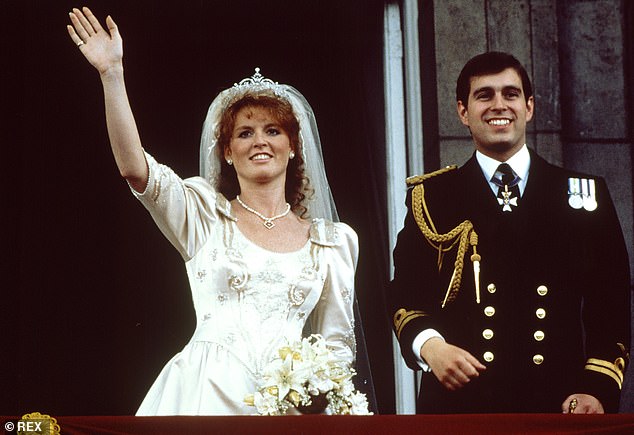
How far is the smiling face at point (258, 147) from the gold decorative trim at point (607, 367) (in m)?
1.40

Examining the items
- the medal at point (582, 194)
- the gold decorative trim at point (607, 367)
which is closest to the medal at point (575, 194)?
the medal at point (582, 194)

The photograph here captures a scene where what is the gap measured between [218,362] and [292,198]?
0.77 m

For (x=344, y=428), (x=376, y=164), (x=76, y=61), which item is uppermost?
(x=76, y=61)

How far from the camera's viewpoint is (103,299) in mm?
5984

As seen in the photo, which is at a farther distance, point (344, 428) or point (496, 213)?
point (496, 213)

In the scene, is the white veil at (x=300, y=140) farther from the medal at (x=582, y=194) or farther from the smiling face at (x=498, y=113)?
the medal at (x=582, y=194)

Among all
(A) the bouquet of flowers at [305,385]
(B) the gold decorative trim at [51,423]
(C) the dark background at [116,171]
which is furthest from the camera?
(C) the dark background at [116,171]

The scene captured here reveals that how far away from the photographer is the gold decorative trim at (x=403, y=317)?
4668 millimetres

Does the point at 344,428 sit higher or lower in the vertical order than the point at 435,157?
lower

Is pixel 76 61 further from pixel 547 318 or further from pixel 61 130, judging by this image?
pixel 547 318

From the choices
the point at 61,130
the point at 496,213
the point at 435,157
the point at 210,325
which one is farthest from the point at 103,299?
the point at 496,213

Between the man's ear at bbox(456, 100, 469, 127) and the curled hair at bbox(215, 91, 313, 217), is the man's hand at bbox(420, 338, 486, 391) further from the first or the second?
the curled hair at bbox(215, 91, 313, 217)

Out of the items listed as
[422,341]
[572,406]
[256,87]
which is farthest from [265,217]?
[572,406]

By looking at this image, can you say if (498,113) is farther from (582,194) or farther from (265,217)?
(265,217)
